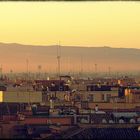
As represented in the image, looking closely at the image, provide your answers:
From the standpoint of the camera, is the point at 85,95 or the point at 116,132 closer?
the point at 116,132

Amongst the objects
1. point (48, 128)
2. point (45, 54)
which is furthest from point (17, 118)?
point (45, 54)

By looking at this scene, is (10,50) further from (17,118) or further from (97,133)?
(97,133)

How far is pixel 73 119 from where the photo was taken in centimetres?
870

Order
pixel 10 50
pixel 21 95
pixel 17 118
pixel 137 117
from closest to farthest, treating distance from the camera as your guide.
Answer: pixel 17 118, pixel 137 117, pixel 21 95, pixel 10 50

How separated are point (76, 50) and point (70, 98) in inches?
1212

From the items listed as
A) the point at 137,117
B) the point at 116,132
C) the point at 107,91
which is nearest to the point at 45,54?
the point at 107,91

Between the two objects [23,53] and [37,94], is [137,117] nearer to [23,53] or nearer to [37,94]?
[37,94]

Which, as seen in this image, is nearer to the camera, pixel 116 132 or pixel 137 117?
pixel 116 132

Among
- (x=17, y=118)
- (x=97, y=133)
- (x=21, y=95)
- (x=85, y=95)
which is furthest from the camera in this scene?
(x=85, y=95)

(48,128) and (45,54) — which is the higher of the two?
(45,54)

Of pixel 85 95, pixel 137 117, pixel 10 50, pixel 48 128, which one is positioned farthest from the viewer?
pixel 10 50

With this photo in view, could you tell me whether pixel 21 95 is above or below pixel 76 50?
below

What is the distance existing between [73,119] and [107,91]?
6.73m

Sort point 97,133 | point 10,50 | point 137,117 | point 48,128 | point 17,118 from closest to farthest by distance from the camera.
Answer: point 97,133 → point 48,128 → point 17,118 → point 137,117 → point 10,50
